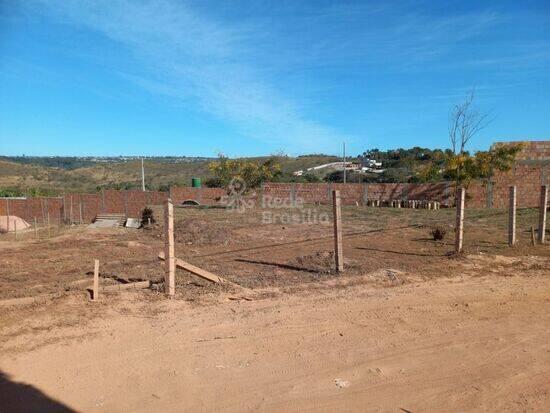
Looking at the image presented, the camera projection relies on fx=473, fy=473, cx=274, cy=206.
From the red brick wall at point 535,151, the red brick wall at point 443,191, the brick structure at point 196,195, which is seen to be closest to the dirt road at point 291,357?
the red brick wall at point 443,191

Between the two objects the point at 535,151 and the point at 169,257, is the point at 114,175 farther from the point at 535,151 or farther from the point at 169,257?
the point at 169,257

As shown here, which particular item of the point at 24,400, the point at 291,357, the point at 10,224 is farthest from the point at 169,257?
the point at 10,224

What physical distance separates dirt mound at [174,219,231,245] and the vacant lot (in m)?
3.18

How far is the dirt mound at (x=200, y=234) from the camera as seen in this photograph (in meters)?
13.4

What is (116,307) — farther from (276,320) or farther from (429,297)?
(429,297)

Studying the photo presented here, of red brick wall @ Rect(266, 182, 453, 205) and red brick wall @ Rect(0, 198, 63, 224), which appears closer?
red brick wall @ Rect(266, 182, 453, 205)

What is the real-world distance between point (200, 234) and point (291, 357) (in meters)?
9.38

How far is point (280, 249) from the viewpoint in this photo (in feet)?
38.6

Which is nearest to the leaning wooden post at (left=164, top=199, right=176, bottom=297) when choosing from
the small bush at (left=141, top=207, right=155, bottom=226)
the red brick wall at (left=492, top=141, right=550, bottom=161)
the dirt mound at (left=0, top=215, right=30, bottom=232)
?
the small bush at (left=141, top=207, right=155, bottom=226)

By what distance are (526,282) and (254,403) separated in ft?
20.6

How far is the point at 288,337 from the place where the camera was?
18.1ft

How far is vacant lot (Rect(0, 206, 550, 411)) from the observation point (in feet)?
13.5

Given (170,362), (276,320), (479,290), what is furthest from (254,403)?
(479,290)

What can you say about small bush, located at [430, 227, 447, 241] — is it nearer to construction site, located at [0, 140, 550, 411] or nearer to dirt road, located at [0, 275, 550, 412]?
construction site, located at [0, 140, 550, 411]
